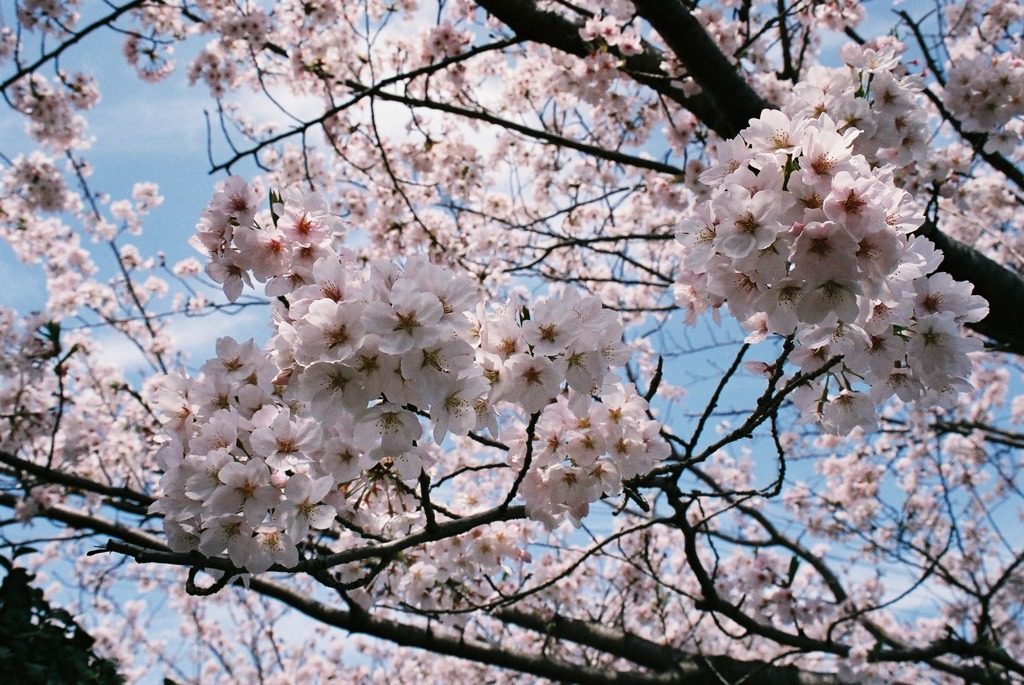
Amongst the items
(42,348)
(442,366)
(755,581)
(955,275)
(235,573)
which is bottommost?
(235,573)

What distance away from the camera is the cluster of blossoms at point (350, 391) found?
3.91 feet

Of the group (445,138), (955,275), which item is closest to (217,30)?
(445,138)

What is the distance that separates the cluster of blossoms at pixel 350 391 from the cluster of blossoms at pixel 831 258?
0.29 m

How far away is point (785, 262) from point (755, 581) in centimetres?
361

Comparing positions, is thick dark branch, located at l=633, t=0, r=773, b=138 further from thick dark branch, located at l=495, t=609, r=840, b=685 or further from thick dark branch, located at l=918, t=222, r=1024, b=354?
thick dark branch, located at l=495, t=609, r=840, b=685

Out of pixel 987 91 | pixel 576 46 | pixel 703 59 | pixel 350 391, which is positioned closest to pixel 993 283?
pixel 987 91

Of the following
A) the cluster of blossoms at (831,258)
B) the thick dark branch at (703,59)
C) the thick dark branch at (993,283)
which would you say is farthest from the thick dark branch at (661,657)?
the cluster of blossoms at (831,258)

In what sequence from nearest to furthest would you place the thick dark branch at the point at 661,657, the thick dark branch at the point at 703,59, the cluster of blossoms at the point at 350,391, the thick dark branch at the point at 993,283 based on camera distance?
the cluster of blossoms at the point at 350,391, the thick dark branch at the point at 703,59, the thick dark branch at the point at 993,283, the thick dark branch at the point at 661,657

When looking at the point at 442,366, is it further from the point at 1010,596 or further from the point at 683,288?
the point at 1010,596

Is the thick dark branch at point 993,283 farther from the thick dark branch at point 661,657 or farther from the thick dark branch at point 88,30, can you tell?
the thick dark branch at point 88,30

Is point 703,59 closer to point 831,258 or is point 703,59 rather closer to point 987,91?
point 987,91

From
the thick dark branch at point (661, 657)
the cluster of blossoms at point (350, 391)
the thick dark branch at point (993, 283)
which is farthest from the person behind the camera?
the thick dark branch at point (661, 657)

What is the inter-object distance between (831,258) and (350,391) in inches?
35.3

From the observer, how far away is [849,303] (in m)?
1.27
